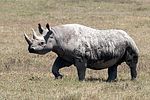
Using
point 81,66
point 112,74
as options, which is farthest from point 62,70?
point 81,66

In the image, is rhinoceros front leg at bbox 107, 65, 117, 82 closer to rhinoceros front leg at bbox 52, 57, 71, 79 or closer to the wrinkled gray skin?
the wrinkled gray skin

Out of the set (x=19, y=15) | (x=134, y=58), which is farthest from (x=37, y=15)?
(x=134, y=58)

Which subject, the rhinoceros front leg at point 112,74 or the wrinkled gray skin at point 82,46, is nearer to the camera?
the wrinkled gray skin at point 82,46

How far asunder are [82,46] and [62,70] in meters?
3.70

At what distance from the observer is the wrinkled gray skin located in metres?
13.3

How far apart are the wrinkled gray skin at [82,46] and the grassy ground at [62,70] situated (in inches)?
17.9

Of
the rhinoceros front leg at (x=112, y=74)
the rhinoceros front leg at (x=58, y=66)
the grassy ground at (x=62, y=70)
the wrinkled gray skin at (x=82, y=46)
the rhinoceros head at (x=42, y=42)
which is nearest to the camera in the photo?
the grassy ground at (x=62, y=70)

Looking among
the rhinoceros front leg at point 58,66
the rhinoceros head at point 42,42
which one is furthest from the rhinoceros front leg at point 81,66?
the rhinoceros head at point 42,42

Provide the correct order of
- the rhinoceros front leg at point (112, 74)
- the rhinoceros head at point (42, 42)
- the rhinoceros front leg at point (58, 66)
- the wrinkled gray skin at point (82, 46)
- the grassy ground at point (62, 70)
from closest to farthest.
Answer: the grassy ground at point (62, 70)
the rhinoceros head at point (42, 42)
the wrinkled gray skin at point (82, 46)
the rhinoceros front leg at point (58, 66)
the rhinoceros front leg at point (112, 74)

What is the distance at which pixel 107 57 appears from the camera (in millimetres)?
13758

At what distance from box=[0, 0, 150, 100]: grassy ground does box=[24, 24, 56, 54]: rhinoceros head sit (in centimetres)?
75

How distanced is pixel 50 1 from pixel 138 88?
119 ft

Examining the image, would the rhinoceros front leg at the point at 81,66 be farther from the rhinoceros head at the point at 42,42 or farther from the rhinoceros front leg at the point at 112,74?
the rhinoceros front leg at the point at 112,74

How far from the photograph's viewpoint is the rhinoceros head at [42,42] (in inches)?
508
